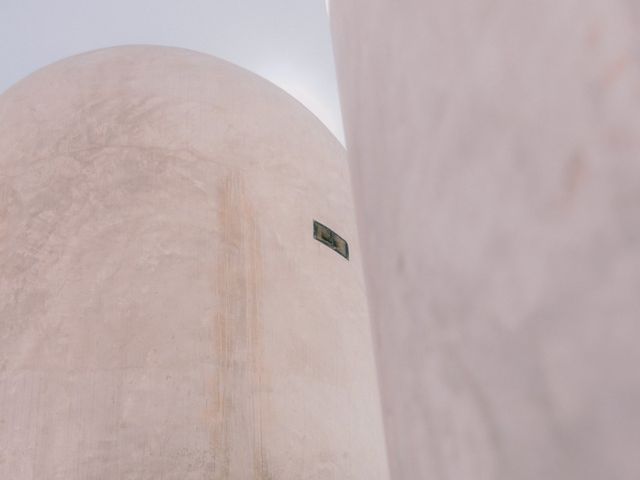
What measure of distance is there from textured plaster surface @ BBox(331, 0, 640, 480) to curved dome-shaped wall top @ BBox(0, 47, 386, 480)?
10.1 feet

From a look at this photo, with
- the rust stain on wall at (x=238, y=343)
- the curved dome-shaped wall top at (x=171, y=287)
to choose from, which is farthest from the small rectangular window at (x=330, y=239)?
the rust stain on wall at (x=238, y=343)

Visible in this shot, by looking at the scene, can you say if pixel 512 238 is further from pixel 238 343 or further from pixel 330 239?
pixel 330 239

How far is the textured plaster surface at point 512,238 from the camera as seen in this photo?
1.43ft

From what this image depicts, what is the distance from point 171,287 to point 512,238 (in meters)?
3.67

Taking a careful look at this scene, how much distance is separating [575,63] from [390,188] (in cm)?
41

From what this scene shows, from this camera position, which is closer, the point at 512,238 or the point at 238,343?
the point at 512,238

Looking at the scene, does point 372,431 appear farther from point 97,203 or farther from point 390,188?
point 390,188

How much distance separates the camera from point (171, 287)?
4094 millimetres

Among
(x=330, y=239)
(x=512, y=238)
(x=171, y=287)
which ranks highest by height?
(x=330, y=239)

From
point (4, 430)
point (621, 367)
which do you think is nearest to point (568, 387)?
point (621, 367)

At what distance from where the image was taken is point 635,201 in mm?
417

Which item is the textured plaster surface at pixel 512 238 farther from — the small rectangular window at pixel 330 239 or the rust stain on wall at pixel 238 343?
the small rectangular window at pixel 330 239

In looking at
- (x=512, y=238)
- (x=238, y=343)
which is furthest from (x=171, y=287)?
(x=512, y=238)

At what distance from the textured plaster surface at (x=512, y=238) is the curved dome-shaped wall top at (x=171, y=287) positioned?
3.06 meters
